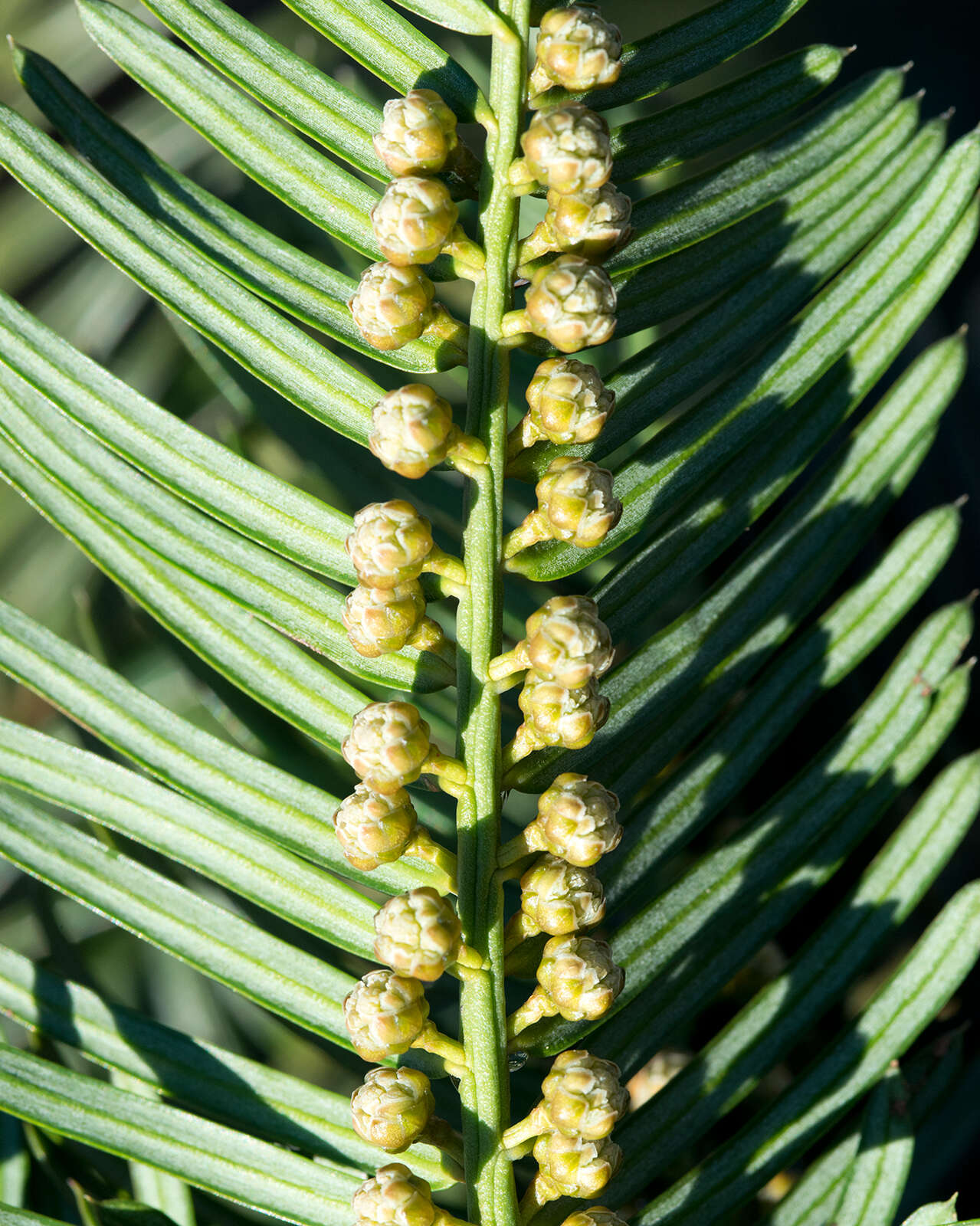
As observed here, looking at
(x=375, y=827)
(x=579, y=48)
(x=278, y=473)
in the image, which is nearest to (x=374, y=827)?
(x=375, y=827)

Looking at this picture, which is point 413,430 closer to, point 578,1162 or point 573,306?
point 573,306

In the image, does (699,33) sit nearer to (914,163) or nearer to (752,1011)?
(914,163)

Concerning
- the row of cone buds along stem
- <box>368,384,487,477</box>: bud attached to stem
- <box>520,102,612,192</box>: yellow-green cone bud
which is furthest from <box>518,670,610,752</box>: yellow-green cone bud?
<box>520,102,612,192</box>: yellow-green cone bud

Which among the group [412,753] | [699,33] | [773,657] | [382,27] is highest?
[699,33]

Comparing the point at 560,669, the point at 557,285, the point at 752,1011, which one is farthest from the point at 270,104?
the point at 752,1011

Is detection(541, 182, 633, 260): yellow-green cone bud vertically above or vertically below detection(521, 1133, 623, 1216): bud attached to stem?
above

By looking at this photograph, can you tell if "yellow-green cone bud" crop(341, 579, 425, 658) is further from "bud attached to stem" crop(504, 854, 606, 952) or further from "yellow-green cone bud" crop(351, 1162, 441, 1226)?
"yellow-green cone bud" crop(351, 1162, 441, 1226)
